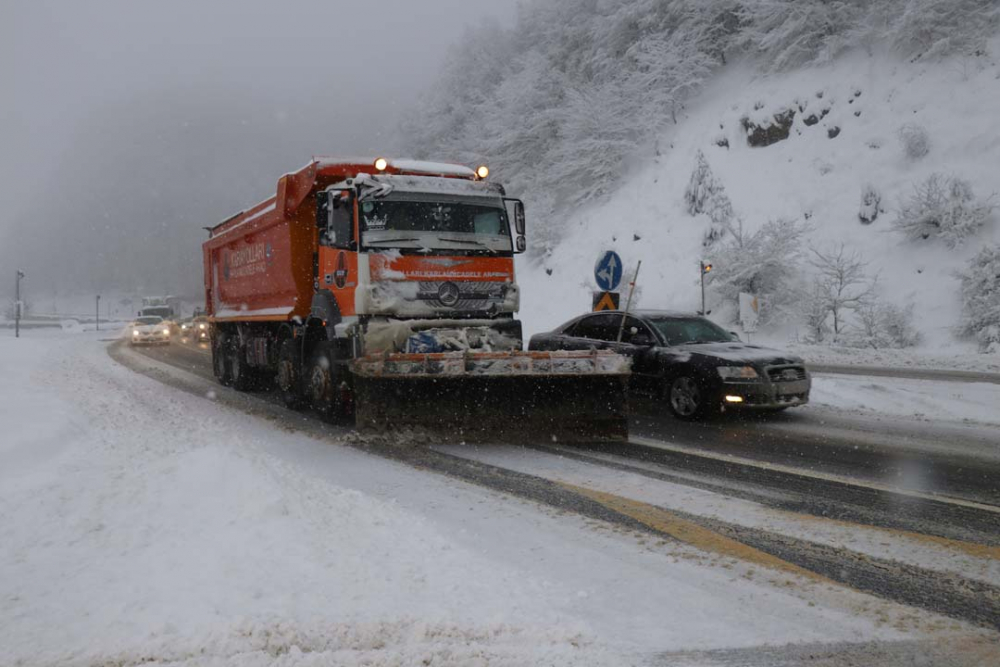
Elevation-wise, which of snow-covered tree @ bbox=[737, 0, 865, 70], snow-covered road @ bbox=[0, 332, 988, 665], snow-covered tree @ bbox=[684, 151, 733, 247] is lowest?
snow-covered road @ bbox=[0, 332, 988, 665]

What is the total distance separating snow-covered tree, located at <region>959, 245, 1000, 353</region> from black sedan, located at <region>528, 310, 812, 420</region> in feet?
42.0

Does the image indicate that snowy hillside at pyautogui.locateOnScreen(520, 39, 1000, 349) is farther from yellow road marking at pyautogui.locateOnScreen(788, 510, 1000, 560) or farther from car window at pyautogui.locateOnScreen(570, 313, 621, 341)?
yellow road marking at pyautogui.locateOnScreen(788, 510, 1000, 560)

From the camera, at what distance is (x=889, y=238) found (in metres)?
25.2

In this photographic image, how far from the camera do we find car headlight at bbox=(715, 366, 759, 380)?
9438 millimetres

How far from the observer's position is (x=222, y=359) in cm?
1510

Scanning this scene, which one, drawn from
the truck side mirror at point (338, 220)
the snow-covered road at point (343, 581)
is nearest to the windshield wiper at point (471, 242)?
the truck side mirror at point (338, 220)

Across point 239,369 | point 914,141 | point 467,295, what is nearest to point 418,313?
point 467,295

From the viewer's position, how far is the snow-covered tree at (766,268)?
2586cm

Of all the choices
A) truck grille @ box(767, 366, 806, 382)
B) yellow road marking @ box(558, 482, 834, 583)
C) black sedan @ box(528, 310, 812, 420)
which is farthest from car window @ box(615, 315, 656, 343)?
yellow road marking @ box(558, 482, 834, 583)

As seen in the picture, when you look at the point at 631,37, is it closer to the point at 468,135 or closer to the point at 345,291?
the point at 468,135

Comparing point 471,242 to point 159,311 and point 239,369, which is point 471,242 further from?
point 159,311

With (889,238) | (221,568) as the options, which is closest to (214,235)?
(221,568)

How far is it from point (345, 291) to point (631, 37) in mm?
38341

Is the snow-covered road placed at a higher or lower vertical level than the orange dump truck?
lower
